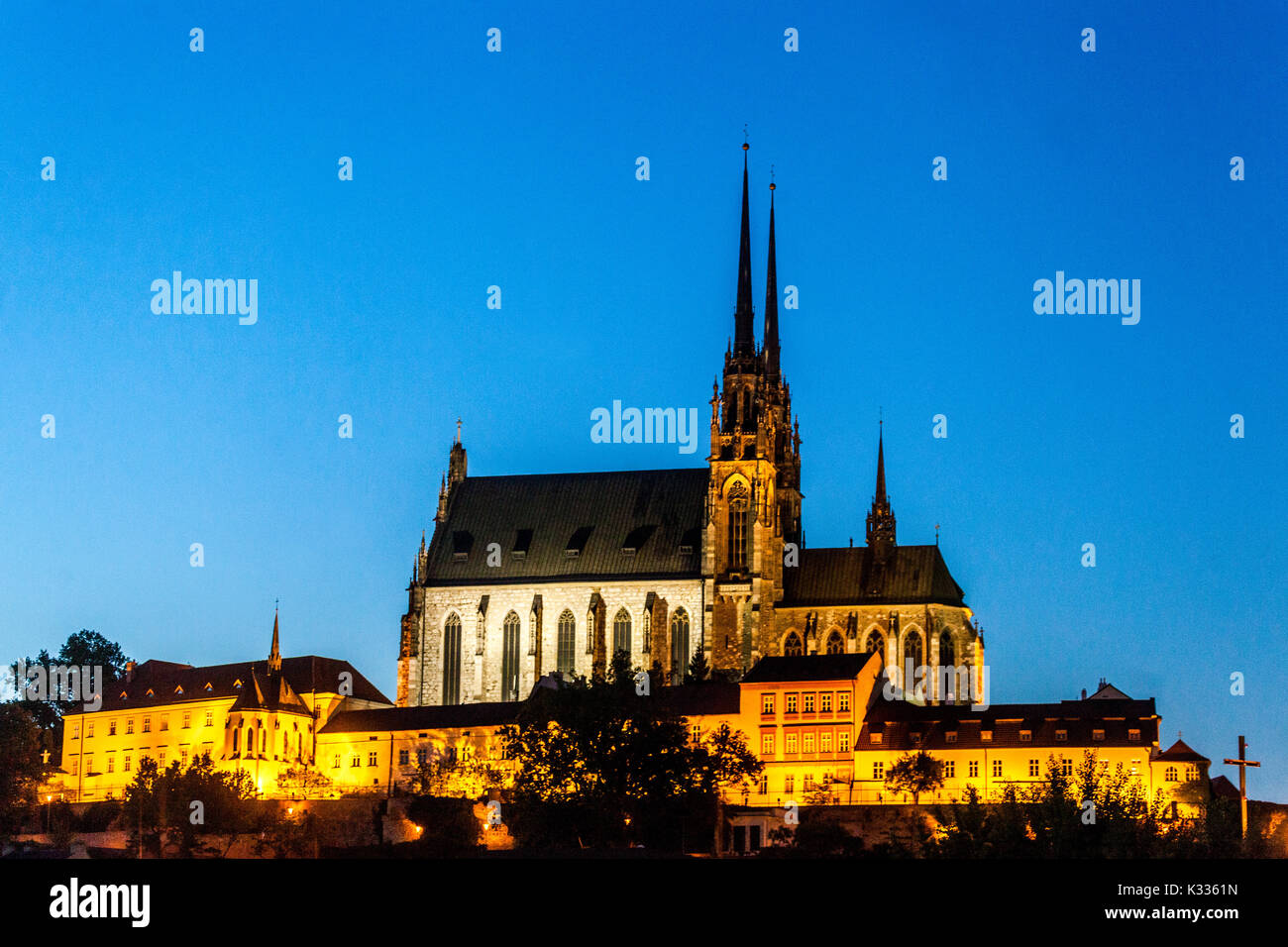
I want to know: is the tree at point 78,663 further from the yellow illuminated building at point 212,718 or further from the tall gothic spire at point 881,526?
the tall gothic spire at point 881,526

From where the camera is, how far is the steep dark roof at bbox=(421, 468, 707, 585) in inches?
4727

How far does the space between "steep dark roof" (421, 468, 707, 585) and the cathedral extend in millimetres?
82

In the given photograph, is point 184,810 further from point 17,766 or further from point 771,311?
point 771,311

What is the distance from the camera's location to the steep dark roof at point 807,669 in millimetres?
105062

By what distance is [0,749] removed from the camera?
11031cm

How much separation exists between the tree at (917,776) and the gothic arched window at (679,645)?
773 inches

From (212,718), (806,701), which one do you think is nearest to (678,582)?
(806,701)

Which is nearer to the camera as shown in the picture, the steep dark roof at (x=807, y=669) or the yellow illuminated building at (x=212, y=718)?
the steep dark roof at (x=807, y=669)

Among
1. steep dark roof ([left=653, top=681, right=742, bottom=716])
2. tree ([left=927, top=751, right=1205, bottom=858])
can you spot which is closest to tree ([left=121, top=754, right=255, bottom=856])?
steep dark roof ([left=653, top=681, right=742, bottom=716])

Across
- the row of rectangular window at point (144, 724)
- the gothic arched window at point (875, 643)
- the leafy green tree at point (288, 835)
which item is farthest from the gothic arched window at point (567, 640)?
the leafy green tree at point (288, 835)

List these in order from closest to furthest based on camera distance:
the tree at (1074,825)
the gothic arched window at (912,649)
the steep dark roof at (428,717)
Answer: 1. the tree at (1074,825)
2. the steep dark roof at (428,717)
3. the gothic arched window at (912,649)
